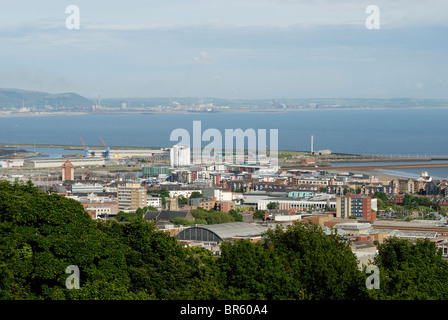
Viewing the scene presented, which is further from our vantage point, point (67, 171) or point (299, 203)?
point (67, 171)

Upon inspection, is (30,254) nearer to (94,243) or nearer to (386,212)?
(94,243)

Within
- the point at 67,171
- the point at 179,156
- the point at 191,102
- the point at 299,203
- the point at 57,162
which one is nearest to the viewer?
the point at 299,203

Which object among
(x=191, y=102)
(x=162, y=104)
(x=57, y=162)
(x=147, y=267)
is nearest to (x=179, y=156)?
(x=57, y=162)

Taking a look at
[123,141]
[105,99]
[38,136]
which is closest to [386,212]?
[123,141]

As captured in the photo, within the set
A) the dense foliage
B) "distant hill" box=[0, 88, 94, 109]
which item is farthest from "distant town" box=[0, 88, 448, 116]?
the dense foliage

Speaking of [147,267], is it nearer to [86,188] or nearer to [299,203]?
[299,203]

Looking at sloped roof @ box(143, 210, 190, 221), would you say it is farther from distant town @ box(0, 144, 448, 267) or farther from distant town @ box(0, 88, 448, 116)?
distant town @ box(0, 88, 448, 116)

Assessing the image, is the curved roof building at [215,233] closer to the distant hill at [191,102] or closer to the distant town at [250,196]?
the distant town at [250,196]
